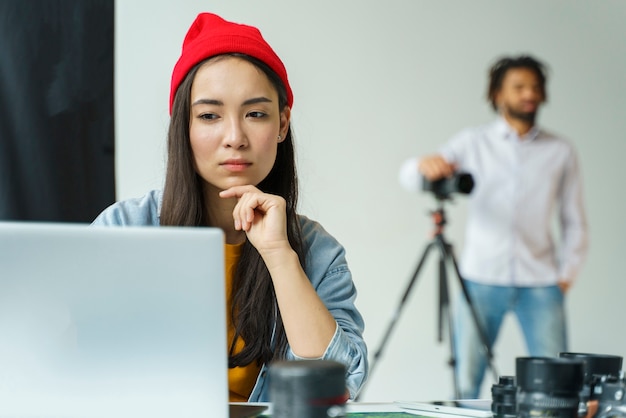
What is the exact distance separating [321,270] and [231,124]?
32cm

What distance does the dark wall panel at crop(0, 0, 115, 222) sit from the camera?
2.12m

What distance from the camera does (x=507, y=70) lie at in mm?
3287

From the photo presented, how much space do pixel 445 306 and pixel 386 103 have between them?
0.88 meters

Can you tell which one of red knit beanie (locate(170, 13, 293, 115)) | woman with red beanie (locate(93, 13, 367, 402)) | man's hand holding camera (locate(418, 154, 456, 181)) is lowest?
woman with red beanie (locate(93, 13, 367, 402))

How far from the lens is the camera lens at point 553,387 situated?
2.56 ft

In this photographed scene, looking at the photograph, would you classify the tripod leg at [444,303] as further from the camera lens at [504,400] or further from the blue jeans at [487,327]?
the camera lens at [504,400]

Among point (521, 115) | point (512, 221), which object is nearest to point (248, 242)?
point (512, 221)

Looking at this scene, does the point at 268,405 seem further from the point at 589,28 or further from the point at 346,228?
the point at 589,28

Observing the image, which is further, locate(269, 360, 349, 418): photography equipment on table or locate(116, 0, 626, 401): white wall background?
locate(116, 0, 626, 401): white wall background

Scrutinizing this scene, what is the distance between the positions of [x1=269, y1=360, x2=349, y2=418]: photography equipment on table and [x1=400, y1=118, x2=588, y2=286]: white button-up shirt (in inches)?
101

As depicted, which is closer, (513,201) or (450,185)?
(450,185)

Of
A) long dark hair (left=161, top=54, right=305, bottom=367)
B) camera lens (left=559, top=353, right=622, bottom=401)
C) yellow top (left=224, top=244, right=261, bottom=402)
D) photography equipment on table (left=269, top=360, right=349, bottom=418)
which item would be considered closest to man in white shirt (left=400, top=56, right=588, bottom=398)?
long dark hair (left=161, top=54, right=305, bottom=367)

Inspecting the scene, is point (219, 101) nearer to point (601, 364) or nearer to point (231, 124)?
point (231, 124)

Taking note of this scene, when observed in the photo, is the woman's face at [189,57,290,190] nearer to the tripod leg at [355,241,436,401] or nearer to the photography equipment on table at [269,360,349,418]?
the photography equipment on table at [269,360,349,418]
